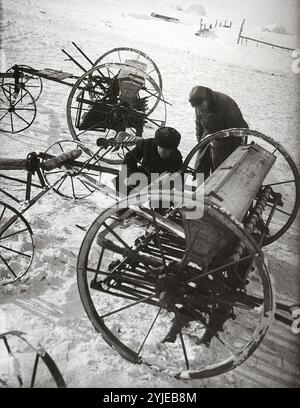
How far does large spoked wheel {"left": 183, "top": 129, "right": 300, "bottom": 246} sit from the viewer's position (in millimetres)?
3553

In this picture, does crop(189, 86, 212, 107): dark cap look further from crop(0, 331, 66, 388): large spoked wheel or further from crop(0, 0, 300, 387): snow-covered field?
crop(0, 331, 66, 388): large spoked wheel

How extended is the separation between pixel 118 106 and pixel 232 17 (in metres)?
46.6

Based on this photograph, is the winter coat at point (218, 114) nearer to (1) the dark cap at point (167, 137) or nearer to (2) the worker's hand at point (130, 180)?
(1) the dark cap at point (167, 137)

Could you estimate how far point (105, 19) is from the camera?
2098cm

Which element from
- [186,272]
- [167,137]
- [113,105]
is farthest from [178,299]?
[113,105]

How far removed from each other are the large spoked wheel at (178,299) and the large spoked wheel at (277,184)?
1118 mm

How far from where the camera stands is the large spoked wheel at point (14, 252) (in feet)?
10.2

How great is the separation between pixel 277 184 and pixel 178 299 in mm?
2999

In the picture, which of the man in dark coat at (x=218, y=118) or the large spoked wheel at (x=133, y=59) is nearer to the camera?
the man in dark coat at (x=218, y=118)

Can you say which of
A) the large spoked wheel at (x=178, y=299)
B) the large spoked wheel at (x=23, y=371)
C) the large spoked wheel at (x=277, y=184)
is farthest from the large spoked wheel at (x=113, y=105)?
the large spoked wheel at (x=23, y=371)

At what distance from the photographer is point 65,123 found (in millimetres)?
7039

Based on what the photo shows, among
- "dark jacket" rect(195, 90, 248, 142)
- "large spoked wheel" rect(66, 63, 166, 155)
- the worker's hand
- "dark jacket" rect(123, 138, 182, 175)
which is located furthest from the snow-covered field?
"dark jacket" rect(195, 90, 248, 142)

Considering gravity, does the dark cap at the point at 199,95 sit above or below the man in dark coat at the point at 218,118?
above

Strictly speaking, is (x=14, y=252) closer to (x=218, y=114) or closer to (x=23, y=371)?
(x=23, y=371)
